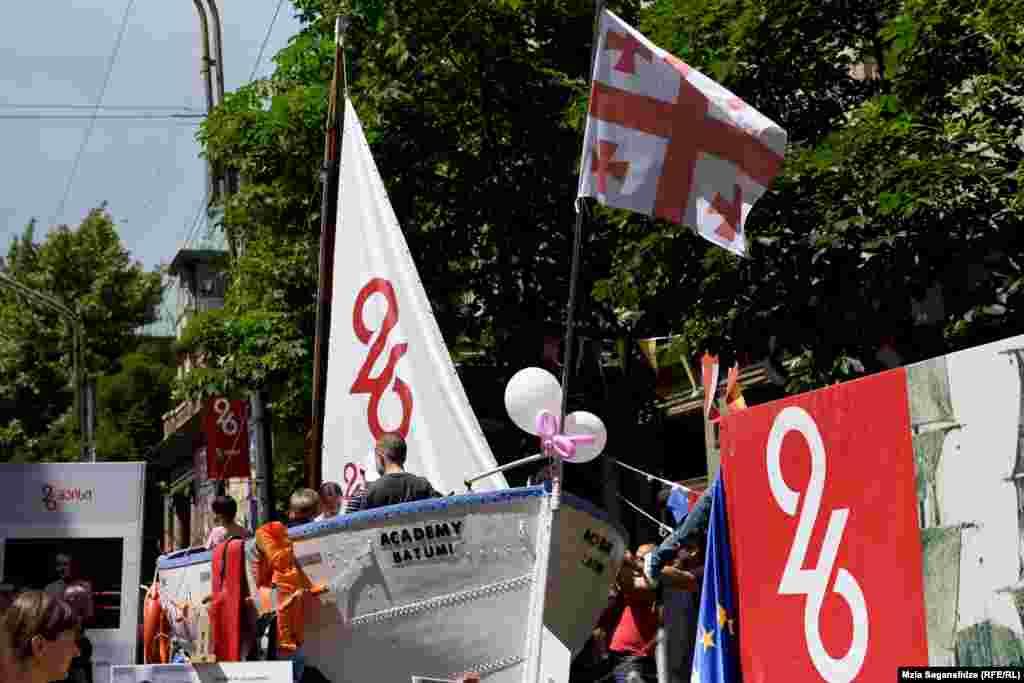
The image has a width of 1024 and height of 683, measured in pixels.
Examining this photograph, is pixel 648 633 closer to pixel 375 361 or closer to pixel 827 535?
pixel 375 361

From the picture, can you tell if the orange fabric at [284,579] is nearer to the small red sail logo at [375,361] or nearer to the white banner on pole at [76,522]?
the small red sail logo at [375,361]

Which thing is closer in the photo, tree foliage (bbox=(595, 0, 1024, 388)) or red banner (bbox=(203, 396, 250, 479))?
tree foliage (bbox=(595, 0, 1024, 388))

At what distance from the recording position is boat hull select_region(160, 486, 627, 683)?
9617 mm

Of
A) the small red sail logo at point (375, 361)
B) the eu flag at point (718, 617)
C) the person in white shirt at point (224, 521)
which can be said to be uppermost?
the small red sail logo at point (375, 361)

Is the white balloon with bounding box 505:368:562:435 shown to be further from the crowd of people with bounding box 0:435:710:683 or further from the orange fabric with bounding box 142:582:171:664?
the orange fabric with bounding box 142:582:171:664

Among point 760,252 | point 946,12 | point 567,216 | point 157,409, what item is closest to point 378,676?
point 760,252

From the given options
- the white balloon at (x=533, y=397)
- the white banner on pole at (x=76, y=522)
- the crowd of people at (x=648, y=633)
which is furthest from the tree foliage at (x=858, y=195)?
the white banner on pole at (x=76, y=522)

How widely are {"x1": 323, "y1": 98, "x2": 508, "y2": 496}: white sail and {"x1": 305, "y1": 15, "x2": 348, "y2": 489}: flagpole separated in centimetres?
48

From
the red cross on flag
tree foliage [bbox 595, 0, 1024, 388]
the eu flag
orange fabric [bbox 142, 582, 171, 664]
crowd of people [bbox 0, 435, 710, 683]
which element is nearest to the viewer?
the eu flag

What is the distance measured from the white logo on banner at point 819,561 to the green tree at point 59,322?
135 feet

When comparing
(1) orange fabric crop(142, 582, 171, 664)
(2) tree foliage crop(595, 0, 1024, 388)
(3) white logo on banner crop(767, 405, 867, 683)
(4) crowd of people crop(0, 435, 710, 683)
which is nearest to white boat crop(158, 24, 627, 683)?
(4) crowd of people crop(0, 435, 710, 683)

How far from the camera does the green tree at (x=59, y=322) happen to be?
158ft

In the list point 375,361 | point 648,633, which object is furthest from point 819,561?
point 375,361

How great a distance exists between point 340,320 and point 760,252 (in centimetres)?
437
